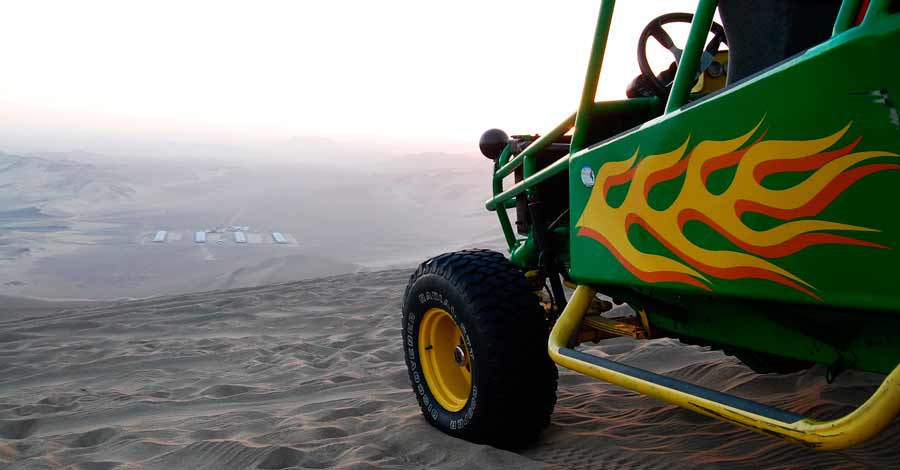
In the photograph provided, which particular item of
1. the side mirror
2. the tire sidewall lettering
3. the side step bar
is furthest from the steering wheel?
the tire sidewall lettering

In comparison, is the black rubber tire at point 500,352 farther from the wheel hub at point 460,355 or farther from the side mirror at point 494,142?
the side mirror at point 494,142

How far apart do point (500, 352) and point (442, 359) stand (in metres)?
0.69

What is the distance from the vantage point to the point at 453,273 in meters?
3.37

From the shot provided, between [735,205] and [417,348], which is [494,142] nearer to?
[417,348]

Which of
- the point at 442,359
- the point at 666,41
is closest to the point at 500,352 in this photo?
the point at 442,359

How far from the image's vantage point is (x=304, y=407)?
4.52 m

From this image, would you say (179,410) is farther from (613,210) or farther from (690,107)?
(690,107)

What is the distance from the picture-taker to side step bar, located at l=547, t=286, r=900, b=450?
5.46 ft

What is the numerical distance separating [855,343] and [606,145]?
1.00 meters

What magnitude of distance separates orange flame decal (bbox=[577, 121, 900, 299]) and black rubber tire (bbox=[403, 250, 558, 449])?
70 cm

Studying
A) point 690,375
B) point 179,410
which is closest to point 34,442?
point 179,410

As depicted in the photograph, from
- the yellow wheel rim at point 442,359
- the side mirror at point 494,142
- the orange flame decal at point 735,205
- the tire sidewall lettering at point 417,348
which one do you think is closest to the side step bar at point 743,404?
the orange flame decal at point 735,205

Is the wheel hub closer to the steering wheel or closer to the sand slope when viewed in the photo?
the sand slope

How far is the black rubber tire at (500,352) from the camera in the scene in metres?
3.13
